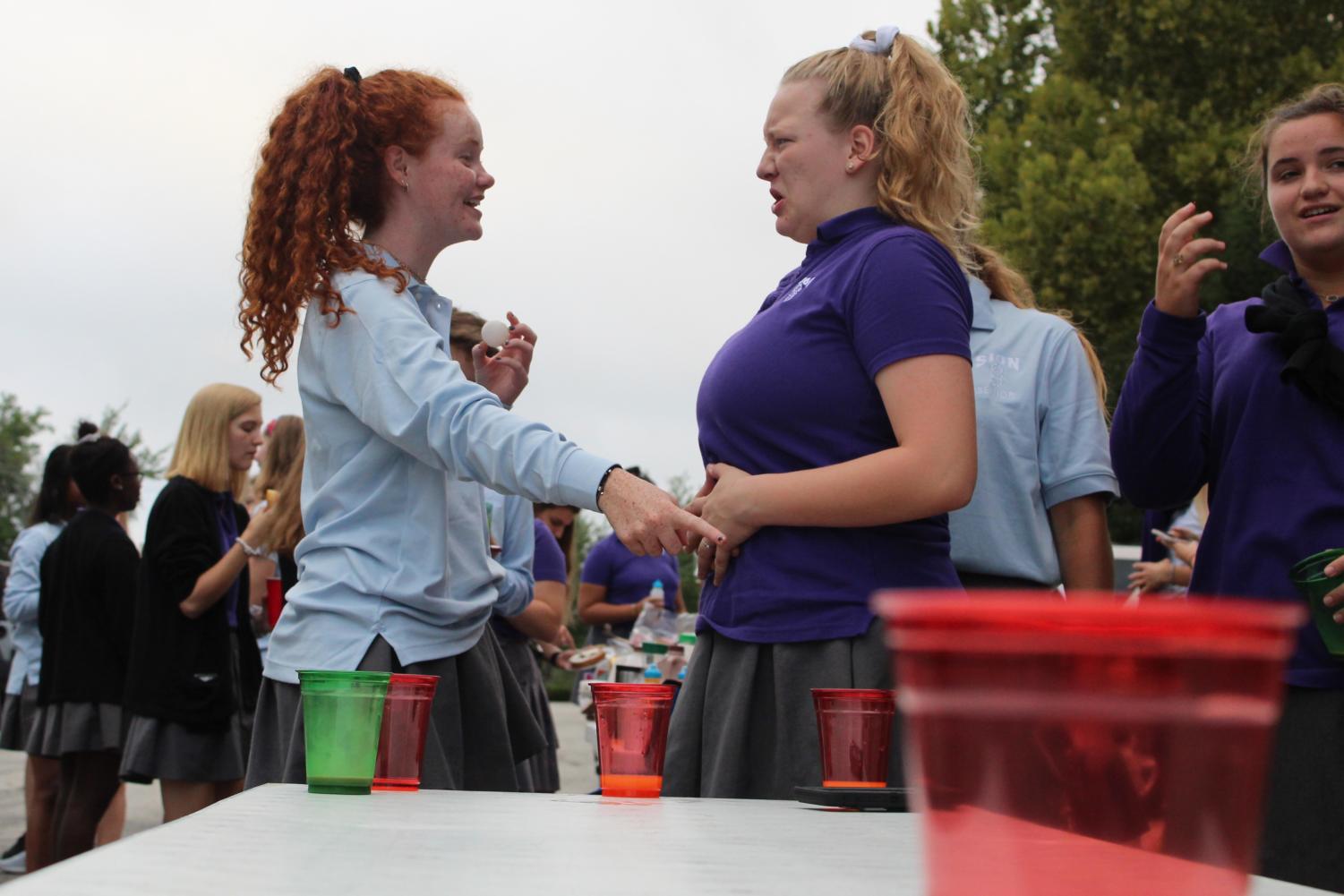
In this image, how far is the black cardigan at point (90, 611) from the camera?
670 cm

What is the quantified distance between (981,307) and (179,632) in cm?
368

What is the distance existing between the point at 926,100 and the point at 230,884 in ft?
6.73

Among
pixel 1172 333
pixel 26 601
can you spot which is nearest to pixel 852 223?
pixel 1172 333

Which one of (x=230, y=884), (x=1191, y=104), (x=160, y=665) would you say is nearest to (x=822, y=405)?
(x=230, y=884)

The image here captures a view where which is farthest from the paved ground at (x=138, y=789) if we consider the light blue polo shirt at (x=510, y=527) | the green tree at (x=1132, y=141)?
the green tree at (x=1132, y=141)

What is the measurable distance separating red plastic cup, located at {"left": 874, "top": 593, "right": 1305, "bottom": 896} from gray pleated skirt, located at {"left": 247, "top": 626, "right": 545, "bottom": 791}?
6.57ft

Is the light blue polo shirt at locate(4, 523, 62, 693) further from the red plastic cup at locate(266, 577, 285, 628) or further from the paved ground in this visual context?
the red plastic cup at locate(266, 577, 285, 628)

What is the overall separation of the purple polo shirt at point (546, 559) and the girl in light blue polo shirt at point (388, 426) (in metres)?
3.90

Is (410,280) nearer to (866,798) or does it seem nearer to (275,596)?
(866,798)

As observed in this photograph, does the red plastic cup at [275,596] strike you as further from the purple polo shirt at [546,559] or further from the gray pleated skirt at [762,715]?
the gray pleated skirt at [762,715]

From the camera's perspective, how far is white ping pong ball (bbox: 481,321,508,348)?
11.2 feet

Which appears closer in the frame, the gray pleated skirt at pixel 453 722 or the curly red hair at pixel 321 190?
the gray pleated skirt at pixel 453 722

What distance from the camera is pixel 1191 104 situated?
17094 mm

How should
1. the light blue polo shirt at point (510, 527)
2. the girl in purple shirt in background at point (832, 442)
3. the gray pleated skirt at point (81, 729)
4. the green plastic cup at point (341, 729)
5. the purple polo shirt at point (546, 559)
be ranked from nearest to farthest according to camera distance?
the green plastic cup at point (341, 729) → the girl in purple shirt in background at point (832, 442) → the light blue polo shirt at point (510, 527) → the gray pleated skirt at point (81, 729) → the purple polo shirt at point (546, 559)
